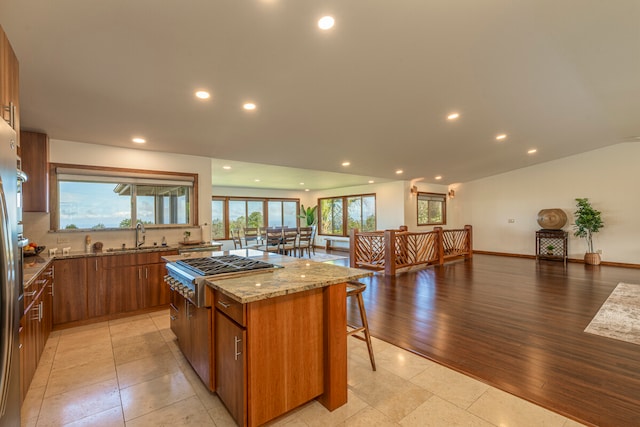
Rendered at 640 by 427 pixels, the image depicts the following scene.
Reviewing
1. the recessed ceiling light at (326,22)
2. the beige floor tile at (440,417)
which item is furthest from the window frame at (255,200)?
the beige floor tile at (440,417)

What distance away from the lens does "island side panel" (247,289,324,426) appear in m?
1.73

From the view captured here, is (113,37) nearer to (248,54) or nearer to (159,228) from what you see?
(248,54)

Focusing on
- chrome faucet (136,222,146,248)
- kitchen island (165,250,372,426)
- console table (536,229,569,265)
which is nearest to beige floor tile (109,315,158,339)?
chrome faucet (136,222,146,248)

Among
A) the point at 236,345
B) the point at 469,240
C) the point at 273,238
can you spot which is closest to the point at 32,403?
the point at 236,345

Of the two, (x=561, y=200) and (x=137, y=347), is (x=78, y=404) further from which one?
(x=561, y=200)

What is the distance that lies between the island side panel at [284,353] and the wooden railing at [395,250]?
4.56 m

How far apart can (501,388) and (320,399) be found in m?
1.38

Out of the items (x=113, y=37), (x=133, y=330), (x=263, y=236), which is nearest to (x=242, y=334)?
(x=113, y=37)

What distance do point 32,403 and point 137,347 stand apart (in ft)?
2.96

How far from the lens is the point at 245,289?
176 cm

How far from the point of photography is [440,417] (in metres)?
1.90

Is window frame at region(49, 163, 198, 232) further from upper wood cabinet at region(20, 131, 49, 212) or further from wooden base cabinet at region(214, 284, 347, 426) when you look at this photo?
wooden base cabinet at region(214, 284, 347, 426)

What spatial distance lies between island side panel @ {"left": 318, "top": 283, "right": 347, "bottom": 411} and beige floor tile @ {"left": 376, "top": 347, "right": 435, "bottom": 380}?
64cm

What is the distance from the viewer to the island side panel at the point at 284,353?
1.73 metres
